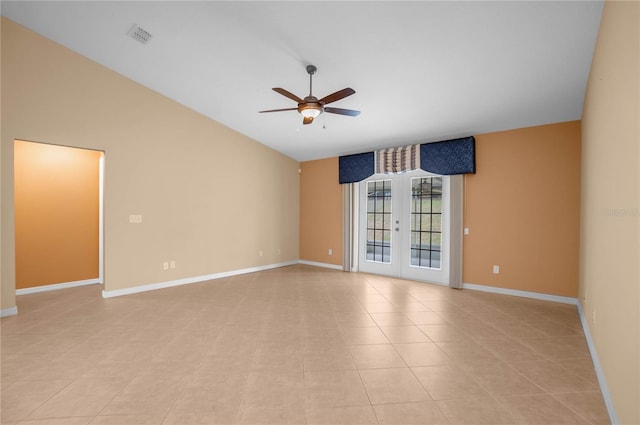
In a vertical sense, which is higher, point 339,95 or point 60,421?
point 339,95

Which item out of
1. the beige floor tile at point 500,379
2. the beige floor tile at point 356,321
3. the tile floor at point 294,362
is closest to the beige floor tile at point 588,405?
the tile floor at point 294,362

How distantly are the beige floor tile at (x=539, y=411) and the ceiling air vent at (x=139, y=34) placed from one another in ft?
16.3

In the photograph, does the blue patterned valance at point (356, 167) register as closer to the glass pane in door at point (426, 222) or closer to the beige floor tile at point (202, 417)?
the glass pane in door at point (426, 222)

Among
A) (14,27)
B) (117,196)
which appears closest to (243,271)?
(117,196)

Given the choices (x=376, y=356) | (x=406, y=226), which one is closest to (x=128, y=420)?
(x=376, y=356)

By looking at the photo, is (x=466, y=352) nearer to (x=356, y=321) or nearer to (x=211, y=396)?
(x=356, y=321)

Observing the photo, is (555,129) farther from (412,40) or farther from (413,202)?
(412,40)

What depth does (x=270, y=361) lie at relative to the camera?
2.54 meters

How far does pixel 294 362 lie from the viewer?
2.52 metres

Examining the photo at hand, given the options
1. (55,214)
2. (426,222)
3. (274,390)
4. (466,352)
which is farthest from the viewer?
(426,222)

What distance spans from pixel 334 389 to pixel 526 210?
4.07 meters

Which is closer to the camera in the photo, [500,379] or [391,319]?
[500,379]

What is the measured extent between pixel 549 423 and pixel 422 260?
3.92 metres

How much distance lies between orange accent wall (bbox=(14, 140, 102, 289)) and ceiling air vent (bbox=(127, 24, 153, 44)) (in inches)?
106
